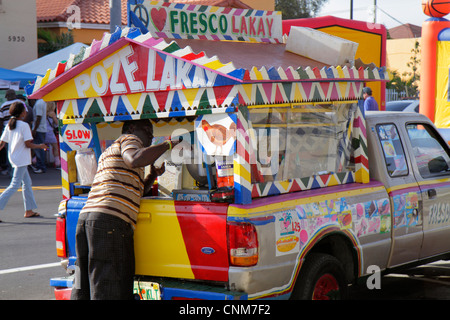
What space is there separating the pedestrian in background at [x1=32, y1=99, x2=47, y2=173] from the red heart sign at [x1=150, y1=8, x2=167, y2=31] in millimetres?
11229

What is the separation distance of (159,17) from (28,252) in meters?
4.33

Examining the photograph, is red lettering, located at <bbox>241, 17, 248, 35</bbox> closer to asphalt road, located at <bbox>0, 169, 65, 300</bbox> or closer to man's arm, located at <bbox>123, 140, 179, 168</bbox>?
man's arm, located at <bbox>123, 140, 179, 168</bbox>

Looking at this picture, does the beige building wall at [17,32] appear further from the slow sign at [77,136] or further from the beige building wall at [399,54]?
the beige building wall at [399,54]

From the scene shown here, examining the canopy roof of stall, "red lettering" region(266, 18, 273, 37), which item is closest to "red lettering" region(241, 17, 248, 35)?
the canopy roof of stall

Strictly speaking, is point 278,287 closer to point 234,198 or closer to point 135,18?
point 234,198

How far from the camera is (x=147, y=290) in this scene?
16.8ft

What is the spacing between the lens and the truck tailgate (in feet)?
15.9

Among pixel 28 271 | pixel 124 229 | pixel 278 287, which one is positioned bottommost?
pixel 28 271

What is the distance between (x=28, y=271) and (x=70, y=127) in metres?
2.59

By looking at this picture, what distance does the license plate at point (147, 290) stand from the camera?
16.6 feet

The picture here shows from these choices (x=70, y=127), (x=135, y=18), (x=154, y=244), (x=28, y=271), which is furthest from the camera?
(x=28, y=271)

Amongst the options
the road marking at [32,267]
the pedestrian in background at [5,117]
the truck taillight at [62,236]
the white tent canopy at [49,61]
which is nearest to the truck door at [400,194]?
the truck taillight at [62,236]
